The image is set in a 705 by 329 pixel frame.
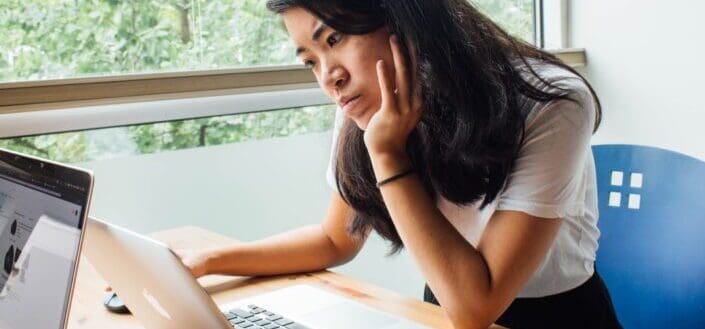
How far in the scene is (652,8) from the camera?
101 inches

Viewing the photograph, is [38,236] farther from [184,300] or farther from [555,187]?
[555,187]

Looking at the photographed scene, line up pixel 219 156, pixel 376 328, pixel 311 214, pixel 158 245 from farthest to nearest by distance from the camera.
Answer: pixel 311 214 < pixel 219 156 < pixel 376 328 < pixel 158 245

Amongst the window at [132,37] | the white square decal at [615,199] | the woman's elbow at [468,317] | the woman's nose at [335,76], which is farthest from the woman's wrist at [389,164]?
the window at [132,37]

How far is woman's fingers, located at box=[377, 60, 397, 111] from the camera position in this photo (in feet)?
3.94

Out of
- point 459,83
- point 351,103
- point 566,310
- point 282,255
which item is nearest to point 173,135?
point 282,255

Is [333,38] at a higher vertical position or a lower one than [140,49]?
higher

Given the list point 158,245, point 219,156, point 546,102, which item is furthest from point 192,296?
point 219,156

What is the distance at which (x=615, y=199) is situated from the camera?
143 cm

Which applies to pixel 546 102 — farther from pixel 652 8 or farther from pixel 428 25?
pixel 652 8

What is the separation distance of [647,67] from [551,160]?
169cm

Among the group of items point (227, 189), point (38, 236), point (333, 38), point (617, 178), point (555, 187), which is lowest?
point (227, 189)

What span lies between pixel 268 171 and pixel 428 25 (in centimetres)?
110

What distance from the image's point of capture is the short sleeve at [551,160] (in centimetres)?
113

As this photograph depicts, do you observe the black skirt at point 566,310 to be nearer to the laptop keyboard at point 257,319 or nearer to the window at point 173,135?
the laptop keyboard at point 257,319
